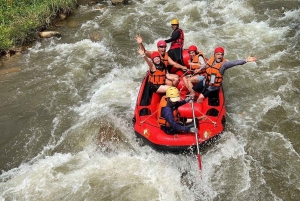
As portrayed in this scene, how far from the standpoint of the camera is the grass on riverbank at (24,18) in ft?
31.9

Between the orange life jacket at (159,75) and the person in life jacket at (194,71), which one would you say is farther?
the person in life jacket at (194,71)

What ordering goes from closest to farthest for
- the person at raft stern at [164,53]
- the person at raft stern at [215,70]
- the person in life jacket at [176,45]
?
the person at raft stern at [215,70], the person at raft stern at [164,53], the person in life jacket at [176,45]

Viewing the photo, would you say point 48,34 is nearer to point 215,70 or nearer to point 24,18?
point 24,18

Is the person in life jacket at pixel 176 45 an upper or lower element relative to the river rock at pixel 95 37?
upper

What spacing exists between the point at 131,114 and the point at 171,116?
1.87 metres

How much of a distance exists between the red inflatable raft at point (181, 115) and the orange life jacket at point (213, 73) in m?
0.29

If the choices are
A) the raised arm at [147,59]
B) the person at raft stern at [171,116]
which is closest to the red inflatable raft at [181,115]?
the person at raft stern at [171,116]

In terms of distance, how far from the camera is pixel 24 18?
10.3 m

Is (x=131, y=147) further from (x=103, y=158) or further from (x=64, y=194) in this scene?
(x=64, y=194)

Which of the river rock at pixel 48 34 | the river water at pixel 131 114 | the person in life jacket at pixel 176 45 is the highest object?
the person in life jacket at pixel 176 45

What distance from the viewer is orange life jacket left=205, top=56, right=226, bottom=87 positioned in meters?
6.07

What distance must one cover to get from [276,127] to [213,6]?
266 inches

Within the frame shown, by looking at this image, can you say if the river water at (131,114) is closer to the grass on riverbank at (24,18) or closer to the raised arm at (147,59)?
the grass on riverbank at (24,18)

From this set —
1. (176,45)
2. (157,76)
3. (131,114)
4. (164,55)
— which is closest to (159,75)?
(157,76)
